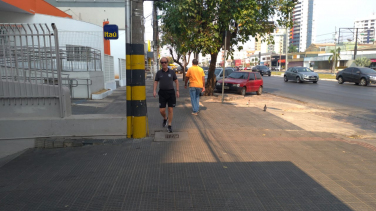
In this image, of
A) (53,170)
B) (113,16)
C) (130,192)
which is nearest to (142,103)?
(53,170)

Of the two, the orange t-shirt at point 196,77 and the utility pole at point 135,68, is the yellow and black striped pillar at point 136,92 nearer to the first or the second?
the utility pole at point 135,68

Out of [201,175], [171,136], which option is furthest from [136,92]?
[201,175]

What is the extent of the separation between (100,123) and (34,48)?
7.19ft

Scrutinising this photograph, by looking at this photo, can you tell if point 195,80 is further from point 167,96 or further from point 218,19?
point 218,19

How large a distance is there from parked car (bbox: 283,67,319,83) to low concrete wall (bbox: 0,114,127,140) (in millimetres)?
24128

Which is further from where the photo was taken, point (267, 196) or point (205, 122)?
point (205, 122)

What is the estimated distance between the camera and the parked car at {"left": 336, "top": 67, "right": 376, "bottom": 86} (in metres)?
23.7

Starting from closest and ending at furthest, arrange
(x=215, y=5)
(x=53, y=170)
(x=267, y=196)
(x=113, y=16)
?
(x=267, y=196) < (x=53, y=170) < (x=215, y=5) < (x=113, y=16)

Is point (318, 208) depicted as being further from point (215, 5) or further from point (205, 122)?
point (215, 5)

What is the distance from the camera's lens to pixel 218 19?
1332 cm

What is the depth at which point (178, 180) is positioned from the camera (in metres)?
4.41

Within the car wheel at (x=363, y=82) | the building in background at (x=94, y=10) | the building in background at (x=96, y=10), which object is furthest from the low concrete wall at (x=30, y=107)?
the car wheel at (x=363, y=82)

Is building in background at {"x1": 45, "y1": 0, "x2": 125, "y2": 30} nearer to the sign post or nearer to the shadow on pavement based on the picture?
the sign post

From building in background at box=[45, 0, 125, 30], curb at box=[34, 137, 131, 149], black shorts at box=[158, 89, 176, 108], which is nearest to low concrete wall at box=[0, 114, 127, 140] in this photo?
curb at box=[34, 137, 131, 149]
